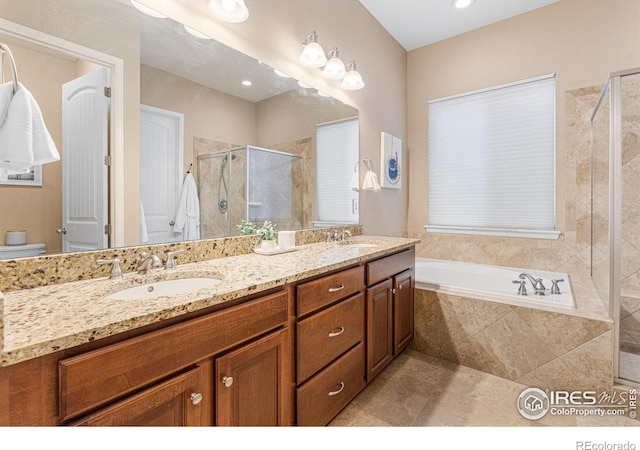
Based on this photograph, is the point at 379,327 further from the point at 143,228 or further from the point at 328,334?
the point at 143,228

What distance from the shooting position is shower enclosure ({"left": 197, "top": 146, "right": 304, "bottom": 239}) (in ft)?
5.11

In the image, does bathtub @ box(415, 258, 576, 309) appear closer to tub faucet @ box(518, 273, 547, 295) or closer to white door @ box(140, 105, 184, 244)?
tub faucet @ box(518, 273, 547, 295)

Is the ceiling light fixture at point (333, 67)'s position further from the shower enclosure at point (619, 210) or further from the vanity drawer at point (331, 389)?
the vanity drawer at point (331, 389)

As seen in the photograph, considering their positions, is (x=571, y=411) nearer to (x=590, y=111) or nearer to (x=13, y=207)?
(x=590, y=111)

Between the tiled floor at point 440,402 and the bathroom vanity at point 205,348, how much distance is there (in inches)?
6.7

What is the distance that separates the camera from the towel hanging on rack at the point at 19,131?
96 centimetres

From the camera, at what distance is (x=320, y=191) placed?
234cm

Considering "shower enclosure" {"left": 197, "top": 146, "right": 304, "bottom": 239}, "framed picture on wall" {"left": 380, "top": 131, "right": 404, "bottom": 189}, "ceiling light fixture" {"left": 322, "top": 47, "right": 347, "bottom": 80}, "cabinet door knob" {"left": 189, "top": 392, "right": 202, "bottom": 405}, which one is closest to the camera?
"cabinet door knob" {"left": 189, "top": 392, "right": 202, "bottom": 405}

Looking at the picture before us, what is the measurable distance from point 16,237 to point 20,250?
0.04 metres

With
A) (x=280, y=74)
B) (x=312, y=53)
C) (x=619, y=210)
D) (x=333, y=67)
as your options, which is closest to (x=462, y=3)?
(x=333, y=67)

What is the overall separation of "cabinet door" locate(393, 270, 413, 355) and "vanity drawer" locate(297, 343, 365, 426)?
1.50ft

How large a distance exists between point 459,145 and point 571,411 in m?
2.34

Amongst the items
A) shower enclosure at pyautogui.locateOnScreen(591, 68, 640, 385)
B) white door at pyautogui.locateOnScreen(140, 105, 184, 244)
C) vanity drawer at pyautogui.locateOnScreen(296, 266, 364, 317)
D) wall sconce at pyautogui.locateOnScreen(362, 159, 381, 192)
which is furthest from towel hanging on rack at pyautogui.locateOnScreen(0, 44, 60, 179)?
shower enclosure at pyautogui.locateOnScreen(591, 68, 640, 385)

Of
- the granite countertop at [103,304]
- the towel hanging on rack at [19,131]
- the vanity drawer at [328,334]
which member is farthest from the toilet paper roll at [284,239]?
the towel hanging on rack at [19,131]
